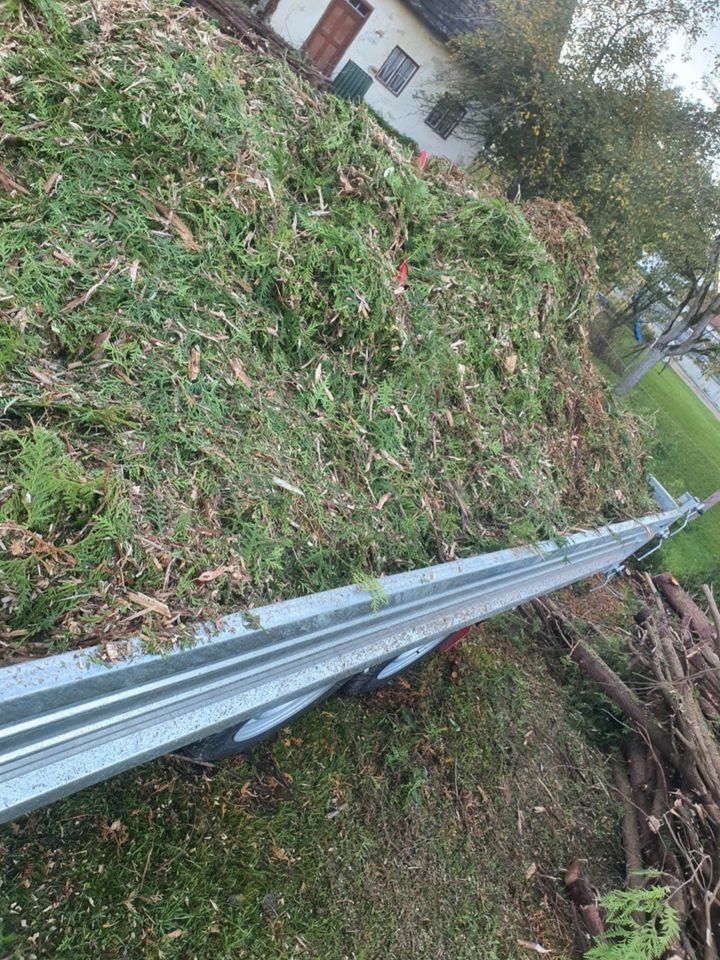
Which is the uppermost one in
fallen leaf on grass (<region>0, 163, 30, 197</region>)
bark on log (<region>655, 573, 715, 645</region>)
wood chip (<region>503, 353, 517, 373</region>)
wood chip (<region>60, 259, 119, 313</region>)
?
wood chip (<region>503, 353, 517, 373</region>)

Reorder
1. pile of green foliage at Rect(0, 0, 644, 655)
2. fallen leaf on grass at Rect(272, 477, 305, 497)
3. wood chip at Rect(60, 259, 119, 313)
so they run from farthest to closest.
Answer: fallen leaf on grass at Rect(272, 477, 305, 497) < wood chip at Rect(60, 259, 119, 313) < pile of green foliage at Rect(0, 0, 644, 655)

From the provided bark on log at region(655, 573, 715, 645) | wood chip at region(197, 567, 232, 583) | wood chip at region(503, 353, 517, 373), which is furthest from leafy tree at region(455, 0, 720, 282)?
wood chip at region(197, 567, 232, 583)

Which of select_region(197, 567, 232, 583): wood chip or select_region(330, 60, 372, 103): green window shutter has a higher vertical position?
select_region(330, 60, 372, 103): green window shutter

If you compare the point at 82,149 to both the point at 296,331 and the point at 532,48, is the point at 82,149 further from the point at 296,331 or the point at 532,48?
the point at 532,48

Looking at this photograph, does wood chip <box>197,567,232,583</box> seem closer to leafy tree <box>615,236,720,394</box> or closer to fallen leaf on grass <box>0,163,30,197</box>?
fallen leaf on grass <box>0,163,30,197</box>

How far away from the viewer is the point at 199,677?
1.66 meters

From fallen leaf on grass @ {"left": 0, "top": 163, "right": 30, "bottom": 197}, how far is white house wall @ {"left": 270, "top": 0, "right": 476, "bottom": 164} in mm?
17626

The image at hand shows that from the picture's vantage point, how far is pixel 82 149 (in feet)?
7.87

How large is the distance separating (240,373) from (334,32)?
19.7 m

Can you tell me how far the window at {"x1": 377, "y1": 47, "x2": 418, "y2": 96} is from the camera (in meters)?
18.5

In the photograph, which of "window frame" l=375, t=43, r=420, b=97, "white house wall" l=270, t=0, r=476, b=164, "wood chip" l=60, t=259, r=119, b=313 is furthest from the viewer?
"window frame" l=375, t=43, r=420, b=97

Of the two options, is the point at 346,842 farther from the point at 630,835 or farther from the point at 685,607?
the point at 685,607

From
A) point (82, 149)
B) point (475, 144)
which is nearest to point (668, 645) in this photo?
point (82, 149)

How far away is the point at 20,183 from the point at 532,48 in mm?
14210
